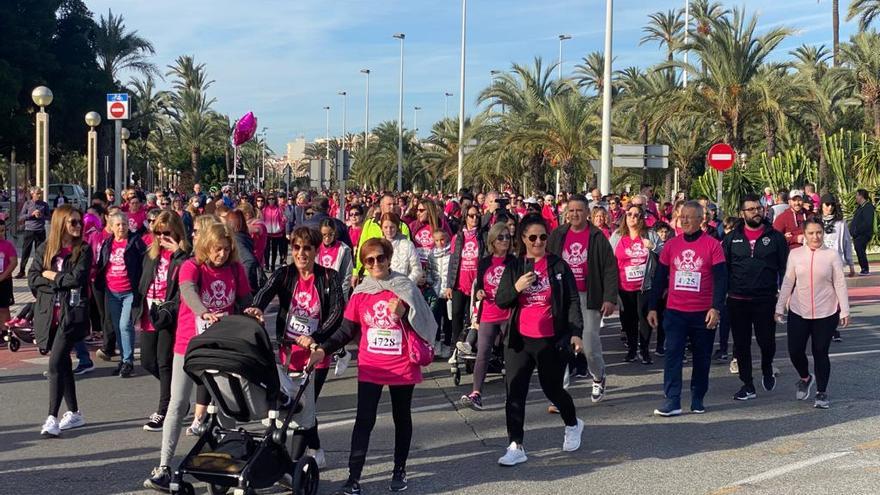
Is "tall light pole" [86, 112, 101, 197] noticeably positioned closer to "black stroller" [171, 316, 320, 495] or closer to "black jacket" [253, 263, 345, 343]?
"black jacket" [253, 263, 345, 343]

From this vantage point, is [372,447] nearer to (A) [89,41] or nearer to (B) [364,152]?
(A) [89,41]

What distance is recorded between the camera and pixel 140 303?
8031mm

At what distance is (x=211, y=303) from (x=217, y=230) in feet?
1.65

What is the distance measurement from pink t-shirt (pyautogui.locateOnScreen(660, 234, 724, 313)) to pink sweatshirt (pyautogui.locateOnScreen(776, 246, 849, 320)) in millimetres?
829

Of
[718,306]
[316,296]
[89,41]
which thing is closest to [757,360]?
[718,306]

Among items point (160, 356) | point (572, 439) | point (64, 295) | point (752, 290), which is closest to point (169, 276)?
point (160, 356)

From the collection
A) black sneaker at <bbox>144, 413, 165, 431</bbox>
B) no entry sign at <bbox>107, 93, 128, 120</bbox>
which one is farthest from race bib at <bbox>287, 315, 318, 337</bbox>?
no entry sign at <bbox>107, 93, 128, 120</bbox>

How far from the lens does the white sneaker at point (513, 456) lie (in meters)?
6.62

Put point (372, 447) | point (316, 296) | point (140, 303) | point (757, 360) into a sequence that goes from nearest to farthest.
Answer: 1. point (316, 296)
2. point (372, 447)
3. point (140, 303)
4. point (757, 360)

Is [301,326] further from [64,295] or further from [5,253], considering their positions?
[5,253]

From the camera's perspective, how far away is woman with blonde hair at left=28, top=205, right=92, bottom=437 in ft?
24.3

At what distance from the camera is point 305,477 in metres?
5.65

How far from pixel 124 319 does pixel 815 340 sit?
22.2 ft

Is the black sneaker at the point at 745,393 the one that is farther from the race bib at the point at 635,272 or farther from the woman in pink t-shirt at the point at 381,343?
the woman in pink t-shirt at the point at 381,343
